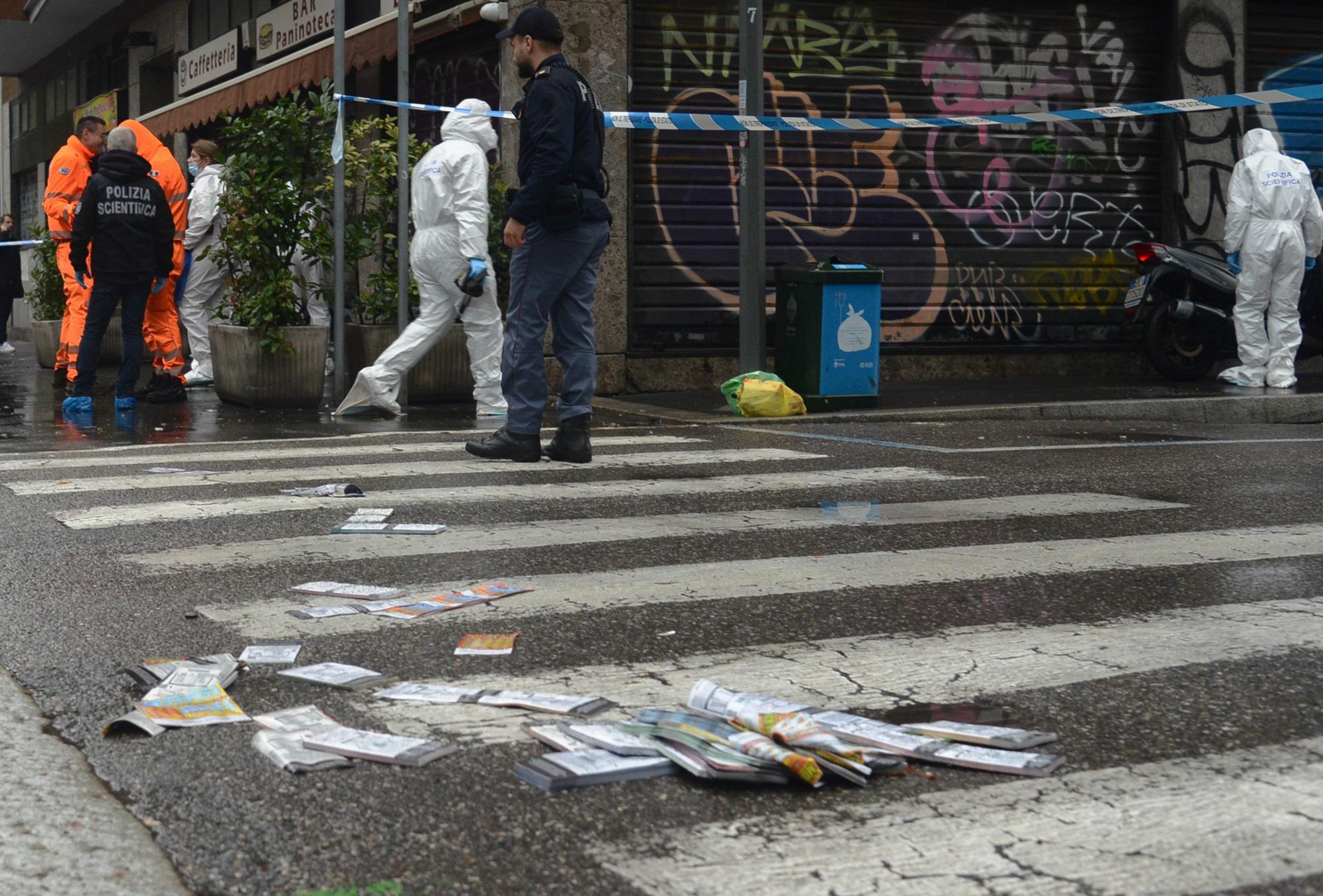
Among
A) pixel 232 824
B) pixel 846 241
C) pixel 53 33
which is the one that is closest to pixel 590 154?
pixel 232 824

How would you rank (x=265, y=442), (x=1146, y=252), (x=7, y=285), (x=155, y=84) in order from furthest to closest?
1. (x=155, y=84)
2. (x=7, y=285)
3. (x=1146, y=252)
4. (x=265, y=442)

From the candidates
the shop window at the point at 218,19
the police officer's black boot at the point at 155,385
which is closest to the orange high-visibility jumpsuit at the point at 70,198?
the police officer's black boot at the point at 155,385

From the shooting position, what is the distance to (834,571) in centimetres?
496

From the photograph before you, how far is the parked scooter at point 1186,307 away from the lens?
13.2 meters

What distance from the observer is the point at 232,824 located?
8.86 ft

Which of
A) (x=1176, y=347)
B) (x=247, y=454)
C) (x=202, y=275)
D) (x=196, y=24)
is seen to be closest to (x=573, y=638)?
(x=247, y=454)

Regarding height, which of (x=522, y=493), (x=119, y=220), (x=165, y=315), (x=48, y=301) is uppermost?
(x=119, y=220)

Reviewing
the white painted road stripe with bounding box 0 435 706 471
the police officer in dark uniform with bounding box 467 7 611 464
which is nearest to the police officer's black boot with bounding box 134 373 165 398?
the white painted road stripe with bounding box 0 435 706 471

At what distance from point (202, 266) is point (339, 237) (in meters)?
2.93

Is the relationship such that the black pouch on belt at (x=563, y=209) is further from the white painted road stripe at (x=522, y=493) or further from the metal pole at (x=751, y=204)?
the metal pole at (x=751, y=204)

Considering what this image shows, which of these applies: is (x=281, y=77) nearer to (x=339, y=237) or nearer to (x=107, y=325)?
(x=339, y=237)

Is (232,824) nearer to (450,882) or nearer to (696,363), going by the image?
(450,882)

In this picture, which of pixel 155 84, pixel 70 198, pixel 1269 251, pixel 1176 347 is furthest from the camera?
pixel 155 84

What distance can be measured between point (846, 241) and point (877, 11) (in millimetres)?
2093
